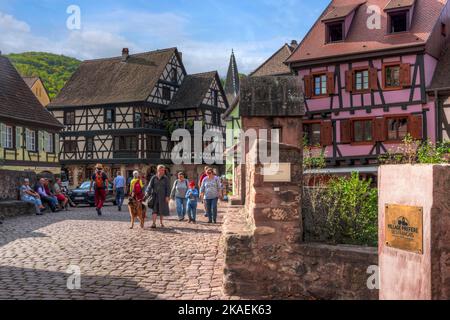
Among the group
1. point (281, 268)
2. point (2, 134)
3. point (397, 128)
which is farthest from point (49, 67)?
point (281, 268)

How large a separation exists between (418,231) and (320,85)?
866 inches

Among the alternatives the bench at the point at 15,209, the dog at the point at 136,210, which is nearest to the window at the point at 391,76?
the dog at the point at 136,210

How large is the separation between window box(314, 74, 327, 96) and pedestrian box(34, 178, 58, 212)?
12757 millimetres

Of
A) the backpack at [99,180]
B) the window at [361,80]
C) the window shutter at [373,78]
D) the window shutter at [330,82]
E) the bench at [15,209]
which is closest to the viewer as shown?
the bench at [15,209]

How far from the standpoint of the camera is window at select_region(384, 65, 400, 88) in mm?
23312

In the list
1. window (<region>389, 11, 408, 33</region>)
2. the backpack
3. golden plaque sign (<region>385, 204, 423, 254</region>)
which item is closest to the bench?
the backpack

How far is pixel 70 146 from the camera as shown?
4347cm

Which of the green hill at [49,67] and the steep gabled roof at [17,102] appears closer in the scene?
the steep gabled roof at [17,102]

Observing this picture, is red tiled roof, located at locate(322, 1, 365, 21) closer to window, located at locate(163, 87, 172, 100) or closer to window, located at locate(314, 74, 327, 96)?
window, located at locate(314, 74, 327, 96)

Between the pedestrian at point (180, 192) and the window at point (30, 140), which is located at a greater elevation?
the window at point (30, 140)

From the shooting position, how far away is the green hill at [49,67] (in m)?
63.9

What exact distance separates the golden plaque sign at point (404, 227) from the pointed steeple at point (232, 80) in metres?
55.0

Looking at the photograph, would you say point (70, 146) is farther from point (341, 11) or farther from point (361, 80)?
point (361, 80)

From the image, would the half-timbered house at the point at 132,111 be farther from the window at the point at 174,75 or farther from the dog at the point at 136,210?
the dog at the point at 136,210
